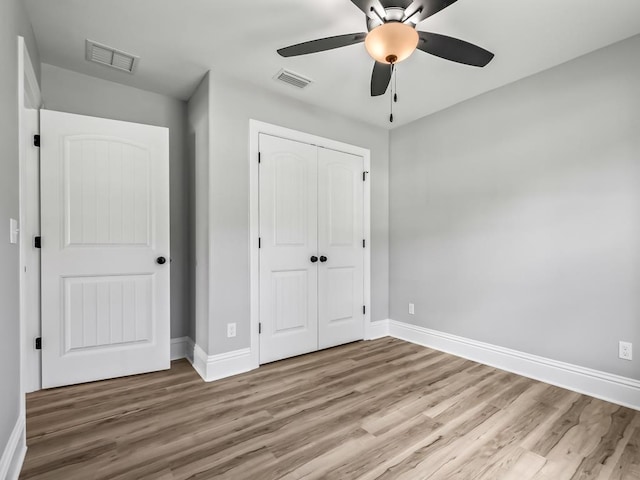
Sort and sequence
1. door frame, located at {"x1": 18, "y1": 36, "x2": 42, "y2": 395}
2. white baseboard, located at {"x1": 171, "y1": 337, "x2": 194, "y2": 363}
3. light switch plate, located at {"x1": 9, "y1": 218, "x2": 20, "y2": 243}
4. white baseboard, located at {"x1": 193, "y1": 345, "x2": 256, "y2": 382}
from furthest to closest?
1. white baseboard, located at {"x1": 171, "y1": 337, "x2": 194, "y2": 363}
2. white baseboard, located at {"x1": 193, "y1": 345, "x2": 256, "y2": 382}
3. door frame, located at {"x1": 18, "y1": 36, "x2": 42, "y2": 395}
4. light switch plate, located at {"x1": 9, "y1": 218, "x2": 20, "y2": 243}

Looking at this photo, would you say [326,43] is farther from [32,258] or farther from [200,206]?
[32,258]

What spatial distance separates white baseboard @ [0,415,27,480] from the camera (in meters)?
1.34

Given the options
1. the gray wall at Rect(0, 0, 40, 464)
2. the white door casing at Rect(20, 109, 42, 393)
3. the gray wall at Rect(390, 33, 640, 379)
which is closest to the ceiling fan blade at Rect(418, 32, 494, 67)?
the gray wall at Rect(390, 33, 640, 379)

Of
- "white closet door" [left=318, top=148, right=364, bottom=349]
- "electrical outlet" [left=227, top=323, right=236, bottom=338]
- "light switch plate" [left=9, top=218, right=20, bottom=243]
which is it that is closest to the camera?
"light switch plate" [left=9, top=218, right=20, bottom=243]

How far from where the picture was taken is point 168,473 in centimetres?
152

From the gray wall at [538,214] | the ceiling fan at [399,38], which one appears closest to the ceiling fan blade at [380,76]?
the ceiling fan at [399,38]

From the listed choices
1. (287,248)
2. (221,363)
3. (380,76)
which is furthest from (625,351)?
(221,363)

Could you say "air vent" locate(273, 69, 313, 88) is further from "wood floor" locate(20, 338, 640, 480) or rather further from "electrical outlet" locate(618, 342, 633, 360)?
"electrical outlet" locate(618, 342, 633, 360)

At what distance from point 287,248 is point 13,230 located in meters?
1.92

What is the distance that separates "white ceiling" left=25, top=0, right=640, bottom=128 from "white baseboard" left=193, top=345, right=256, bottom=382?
7.66 ft

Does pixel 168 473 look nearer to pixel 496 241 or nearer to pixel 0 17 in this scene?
pixel 0 17

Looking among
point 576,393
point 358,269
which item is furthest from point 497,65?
point 576,393

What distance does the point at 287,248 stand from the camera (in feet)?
10.1

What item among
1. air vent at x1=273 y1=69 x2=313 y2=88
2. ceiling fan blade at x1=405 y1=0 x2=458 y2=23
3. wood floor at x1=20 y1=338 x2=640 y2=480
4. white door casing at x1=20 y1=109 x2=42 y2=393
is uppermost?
air vent at x1=273 y1=69 x2=313 y2=88
